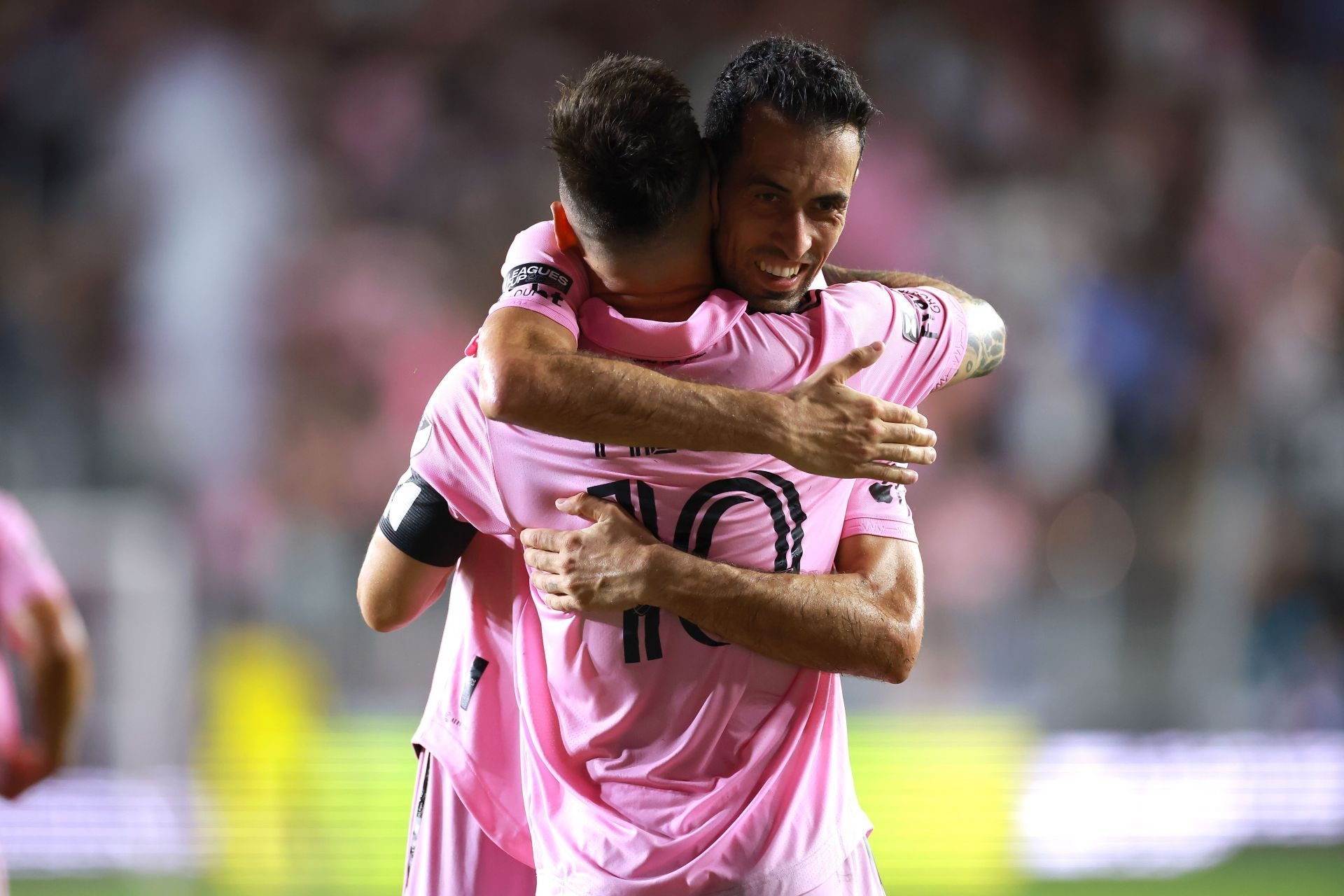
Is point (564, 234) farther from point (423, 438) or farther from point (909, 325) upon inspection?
point (909, 325)

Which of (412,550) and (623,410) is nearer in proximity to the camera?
(623,410)

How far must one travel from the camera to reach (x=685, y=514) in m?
2.12

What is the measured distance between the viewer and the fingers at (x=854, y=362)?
2.05 m

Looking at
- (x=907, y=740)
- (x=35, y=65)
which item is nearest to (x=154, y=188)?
(x=35, y=65)

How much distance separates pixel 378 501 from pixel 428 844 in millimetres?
4604

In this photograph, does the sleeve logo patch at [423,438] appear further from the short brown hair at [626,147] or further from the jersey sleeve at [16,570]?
the jersey sleeve at [16,570]

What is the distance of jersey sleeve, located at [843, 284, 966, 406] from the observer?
2.25 m

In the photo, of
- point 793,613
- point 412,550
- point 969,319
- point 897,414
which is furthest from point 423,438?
point 969,319

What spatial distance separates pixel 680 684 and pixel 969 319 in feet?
3.04

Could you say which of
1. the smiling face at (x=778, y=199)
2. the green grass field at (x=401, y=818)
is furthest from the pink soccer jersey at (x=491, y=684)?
the green grass field at (x=401, y=818)

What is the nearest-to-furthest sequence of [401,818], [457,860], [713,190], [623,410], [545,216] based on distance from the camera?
[623,410] < [713,190] < [457,860] < [401,818] < [545,216]

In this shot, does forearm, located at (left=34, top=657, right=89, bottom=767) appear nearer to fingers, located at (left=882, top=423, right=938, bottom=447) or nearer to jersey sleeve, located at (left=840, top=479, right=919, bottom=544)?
jersey sleeve, located at (left=840, top=479, right=919, bottom=544)

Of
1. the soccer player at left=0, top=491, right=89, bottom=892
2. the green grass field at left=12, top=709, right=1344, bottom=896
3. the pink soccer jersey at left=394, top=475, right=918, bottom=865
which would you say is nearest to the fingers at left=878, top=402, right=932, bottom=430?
the pink soccer jersey at left=394, top=475, right=918, bottom=865

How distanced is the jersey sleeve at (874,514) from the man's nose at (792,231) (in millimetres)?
462
